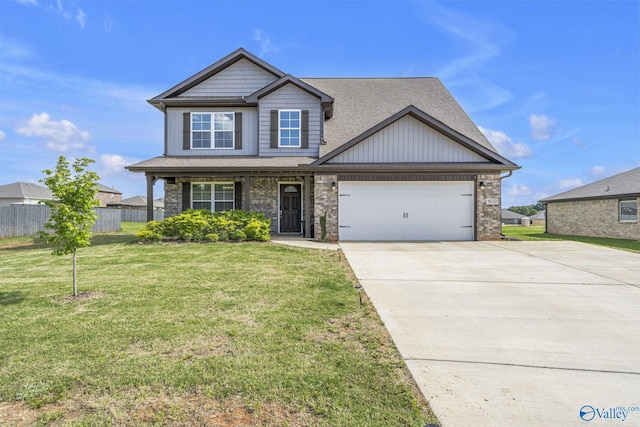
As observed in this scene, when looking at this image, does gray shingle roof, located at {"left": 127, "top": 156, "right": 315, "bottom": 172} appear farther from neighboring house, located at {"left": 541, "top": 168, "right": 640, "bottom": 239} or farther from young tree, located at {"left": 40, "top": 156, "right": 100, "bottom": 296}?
neighboring house, located at {"left": 541, "top": 168, "right": 640, "bottom": 239}

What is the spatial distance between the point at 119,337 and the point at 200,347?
1.02 metres

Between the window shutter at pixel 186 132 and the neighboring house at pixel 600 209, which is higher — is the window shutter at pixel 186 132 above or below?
above

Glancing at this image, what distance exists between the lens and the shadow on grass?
189 inches

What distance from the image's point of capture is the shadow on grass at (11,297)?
4793mm

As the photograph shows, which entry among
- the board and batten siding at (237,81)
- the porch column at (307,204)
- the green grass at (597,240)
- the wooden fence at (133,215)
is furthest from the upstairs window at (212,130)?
the wooden fence at (133,215)

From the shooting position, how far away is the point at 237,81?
1445 cm

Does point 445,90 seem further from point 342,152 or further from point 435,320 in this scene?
point 435,320

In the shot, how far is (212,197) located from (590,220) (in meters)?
21.4

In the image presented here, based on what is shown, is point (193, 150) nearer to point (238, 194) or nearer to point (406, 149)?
point (238, 194)

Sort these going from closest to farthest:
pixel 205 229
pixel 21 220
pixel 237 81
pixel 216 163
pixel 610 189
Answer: pixel 205 229, pixel 216 163, pixel 237 81, pixel 21 220, pixel 610 189

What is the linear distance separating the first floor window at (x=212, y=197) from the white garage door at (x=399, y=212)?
5.20 m

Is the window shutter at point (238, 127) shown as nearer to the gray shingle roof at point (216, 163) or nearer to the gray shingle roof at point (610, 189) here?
the gray shingle roof at point (216, 163)

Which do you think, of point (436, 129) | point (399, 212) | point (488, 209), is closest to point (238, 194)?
point (399, 212)

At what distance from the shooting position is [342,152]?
1210 cm
